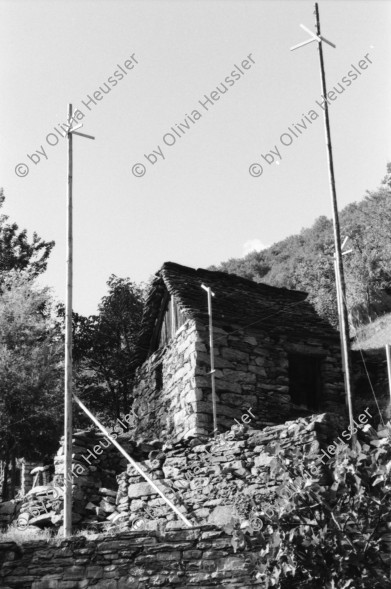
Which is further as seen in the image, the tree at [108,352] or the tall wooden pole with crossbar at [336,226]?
the tree at [108,352]

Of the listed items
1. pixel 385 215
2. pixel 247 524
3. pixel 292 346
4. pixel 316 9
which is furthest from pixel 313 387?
pixel 385 215

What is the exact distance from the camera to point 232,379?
742 inches

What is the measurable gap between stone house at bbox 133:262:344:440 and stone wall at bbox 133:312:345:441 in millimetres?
22

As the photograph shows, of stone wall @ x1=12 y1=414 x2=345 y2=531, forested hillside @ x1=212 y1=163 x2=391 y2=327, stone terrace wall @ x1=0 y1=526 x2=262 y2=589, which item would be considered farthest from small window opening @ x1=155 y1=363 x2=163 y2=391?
stone terrace wall @ x1=0 y1=526 x2=262 y2=589

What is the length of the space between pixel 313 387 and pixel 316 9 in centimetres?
863

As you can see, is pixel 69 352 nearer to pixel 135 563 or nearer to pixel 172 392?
pixel 135 563

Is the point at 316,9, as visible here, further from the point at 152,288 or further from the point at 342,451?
the point at 342,451

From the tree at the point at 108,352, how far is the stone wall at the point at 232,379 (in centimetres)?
604

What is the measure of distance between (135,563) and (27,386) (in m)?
9.61

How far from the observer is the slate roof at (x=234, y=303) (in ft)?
65.0

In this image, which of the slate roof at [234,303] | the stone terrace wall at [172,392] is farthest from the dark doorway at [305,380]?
the stone terrace wall at [172,392]

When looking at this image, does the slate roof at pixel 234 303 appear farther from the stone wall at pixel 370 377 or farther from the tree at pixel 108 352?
the tree at pixel 108 352
